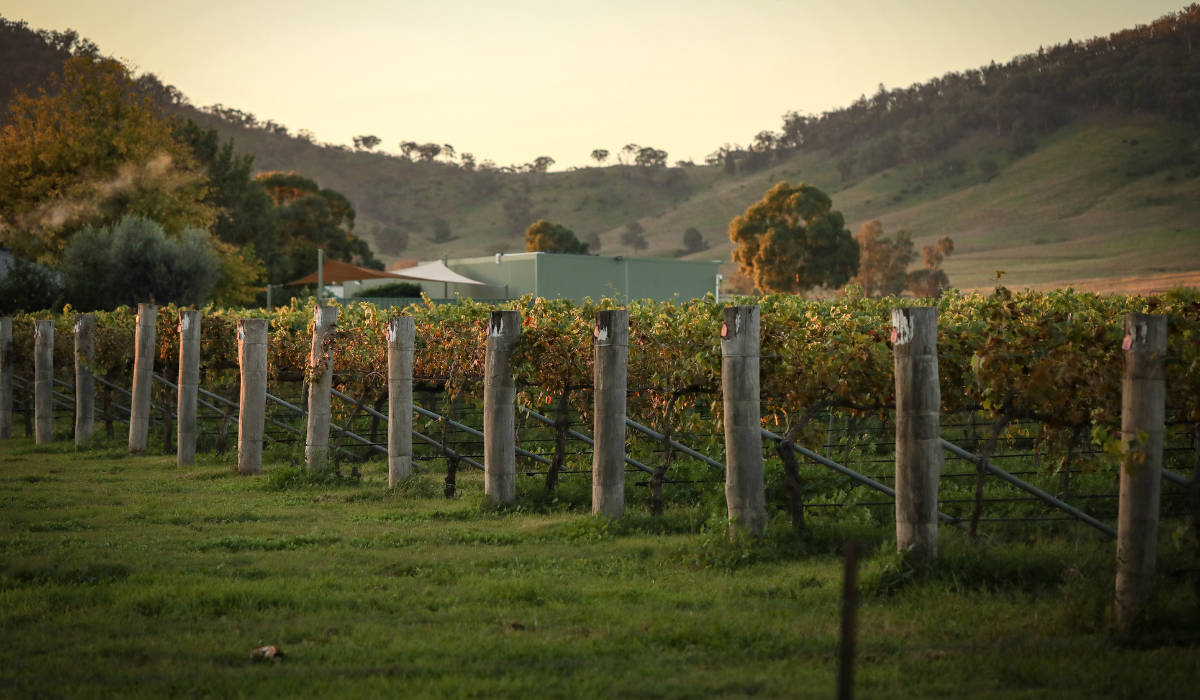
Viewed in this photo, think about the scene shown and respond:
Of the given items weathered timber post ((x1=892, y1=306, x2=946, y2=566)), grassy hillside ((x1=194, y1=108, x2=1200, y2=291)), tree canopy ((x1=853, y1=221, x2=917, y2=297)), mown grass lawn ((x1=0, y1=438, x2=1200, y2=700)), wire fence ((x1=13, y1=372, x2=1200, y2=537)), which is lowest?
mown grass lawn ((x1=0, y1=438, x2=1200, y2=700))

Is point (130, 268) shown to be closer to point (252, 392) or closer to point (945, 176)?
point (252, 392)

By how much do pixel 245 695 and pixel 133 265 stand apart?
1138 inches

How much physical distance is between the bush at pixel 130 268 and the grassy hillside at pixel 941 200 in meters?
48.8

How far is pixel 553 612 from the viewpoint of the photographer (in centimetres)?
579

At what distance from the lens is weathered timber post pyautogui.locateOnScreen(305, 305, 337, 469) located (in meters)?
11.8

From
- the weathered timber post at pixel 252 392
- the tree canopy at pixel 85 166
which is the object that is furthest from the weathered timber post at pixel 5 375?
the tree canopy at pixel 85 166

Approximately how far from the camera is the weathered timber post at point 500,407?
9172 mm

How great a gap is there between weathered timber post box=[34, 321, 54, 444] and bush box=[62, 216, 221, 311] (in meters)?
13.2

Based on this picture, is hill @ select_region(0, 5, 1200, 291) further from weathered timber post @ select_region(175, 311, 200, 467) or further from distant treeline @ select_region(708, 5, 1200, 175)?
weathered timber post @ select_region(175, 311, 200, 467)

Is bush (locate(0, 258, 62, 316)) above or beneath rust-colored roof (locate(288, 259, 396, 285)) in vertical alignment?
beneath

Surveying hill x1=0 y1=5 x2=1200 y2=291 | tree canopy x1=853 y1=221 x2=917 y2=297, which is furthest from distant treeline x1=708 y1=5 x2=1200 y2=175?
tree canopy x1=853 y1=221 x2=917 y2=297

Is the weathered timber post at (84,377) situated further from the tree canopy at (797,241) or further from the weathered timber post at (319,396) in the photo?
the tree canopy at (797,241)

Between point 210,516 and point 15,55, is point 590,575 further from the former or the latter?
point 15,55

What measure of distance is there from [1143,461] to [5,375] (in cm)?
1873
